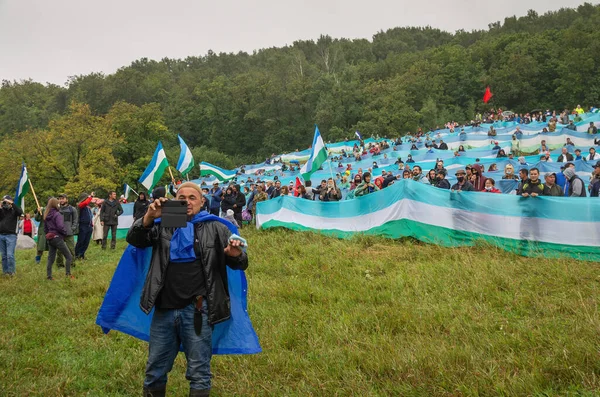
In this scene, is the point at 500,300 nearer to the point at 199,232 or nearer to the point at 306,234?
the point at 199,232

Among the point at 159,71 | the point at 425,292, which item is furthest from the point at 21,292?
the point at 159,71

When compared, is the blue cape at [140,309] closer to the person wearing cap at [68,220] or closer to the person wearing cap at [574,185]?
the person wearing cap at [68,220]

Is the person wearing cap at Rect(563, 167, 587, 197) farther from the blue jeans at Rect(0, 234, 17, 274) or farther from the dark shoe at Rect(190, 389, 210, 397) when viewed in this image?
the blue jeans at Rect(0, 234, 17, 274)

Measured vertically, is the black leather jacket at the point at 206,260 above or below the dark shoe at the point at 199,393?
above

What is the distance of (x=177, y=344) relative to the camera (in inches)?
147

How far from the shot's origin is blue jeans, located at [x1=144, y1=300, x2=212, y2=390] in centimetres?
355

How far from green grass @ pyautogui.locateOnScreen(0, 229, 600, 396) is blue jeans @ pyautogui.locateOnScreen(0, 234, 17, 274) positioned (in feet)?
6.35

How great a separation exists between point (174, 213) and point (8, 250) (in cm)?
898

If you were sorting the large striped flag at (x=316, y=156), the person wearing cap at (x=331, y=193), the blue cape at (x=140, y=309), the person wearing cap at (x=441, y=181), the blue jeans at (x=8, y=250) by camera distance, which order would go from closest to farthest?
1. the blue cape at (x=140, y=309)
2. the blue jeans at (x=8, y=250)
3. the person wearing cap at (x=441, y=181)
4. the person wearing cap at (x=331, y=193)
5. the large striped flag at (x=316, y=156)

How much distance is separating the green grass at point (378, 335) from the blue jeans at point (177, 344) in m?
0.92

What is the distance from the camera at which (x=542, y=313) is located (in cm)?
546

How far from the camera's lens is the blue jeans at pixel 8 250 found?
10.4 meters

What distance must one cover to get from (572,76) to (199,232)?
83166 millimetres

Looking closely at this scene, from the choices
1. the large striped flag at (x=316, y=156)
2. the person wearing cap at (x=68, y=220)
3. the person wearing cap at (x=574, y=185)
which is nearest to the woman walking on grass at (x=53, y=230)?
the person wearing cap at (x=68, y=220)
